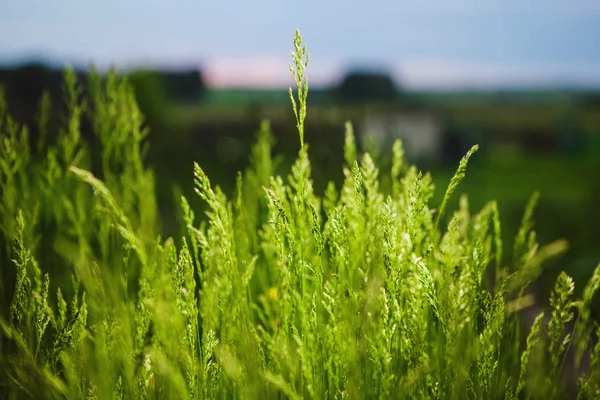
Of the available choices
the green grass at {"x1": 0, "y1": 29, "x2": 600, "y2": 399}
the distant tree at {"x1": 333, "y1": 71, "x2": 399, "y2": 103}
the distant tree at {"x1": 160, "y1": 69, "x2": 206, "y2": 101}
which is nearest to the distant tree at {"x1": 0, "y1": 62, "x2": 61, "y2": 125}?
the distant tree at {"x1": 160, "y1": 69, "x2": 206, "y2": 101}

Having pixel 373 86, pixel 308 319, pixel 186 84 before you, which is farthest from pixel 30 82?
pixel 373 86

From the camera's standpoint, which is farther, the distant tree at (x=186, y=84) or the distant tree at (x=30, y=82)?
the distant tree at (x=186, y=84)

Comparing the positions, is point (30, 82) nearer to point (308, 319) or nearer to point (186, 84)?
point (186, 84)

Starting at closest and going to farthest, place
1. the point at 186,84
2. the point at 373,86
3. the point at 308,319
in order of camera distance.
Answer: the point at 308,319 < the point at 186,84 < the point at 373,86

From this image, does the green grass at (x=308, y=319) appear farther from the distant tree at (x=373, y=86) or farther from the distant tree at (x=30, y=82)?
the distant tree at (x=373, y=86)

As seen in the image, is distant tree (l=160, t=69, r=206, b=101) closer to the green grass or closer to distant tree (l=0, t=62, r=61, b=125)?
distant tree (l=0, t=62, r=61, b=125)

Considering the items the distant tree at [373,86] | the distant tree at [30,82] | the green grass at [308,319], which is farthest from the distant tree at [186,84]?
the green grass at [308,319]

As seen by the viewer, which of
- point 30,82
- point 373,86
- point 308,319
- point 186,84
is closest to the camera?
point 308,319

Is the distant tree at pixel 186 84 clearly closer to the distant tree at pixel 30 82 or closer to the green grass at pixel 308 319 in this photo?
the distant tree at pixel 30 82

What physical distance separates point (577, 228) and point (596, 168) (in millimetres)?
720

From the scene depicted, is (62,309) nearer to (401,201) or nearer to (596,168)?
(401,201)

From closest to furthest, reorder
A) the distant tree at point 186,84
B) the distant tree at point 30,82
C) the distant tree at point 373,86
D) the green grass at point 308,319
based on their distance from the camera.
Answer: the green grass at point 308,319 < the distant tree at point 30,82 < the distant tree at point 186,84 < the distant tree at point 373,86

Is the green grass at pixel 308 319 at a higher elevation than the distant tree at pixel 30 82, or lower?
lower

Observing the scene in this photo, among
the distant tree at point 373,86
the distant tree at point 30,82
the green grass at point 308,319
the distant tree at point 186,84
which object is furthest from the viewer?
the distant tree at point 373,86
